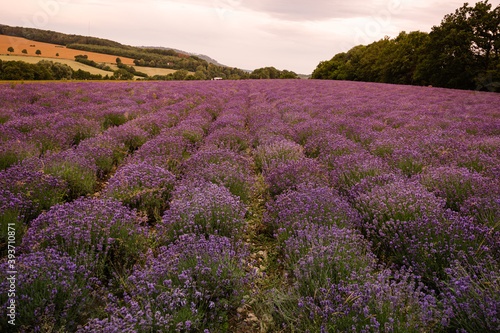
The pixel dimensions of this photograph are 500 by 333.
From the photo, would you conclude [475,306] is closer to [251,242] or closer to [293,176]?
[251,242]

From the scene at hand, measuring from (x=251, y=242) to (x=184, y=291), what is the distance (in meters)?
1.49

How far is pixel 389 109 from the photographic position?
9.58m

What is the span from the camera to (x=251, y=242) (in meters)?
3.20

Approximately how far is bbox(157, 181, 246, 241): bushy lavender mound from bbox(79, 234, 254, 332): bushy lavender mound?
0.39 metres

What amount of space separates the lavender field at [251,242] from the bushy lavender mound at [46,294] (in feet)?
0.04

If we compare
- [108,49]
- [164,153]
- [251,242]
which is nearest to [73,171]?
[164,153]

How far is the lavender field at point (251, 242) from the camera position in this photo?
169 cm

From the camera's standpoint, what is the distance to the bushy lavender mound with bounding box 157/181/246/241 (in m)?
2.72

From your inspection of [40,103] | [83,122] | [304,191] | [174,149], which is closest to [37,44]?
[40,103]

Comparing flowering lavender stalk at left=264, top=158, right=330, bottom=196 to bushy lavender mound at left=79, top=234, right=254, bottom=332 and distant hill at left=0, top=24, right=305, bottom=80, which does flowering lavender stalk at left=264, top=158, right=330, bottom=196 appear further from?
distant hill at left=0, top=24, right=305, bottom=80

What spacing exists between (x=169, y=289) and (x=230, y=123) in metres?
5.72

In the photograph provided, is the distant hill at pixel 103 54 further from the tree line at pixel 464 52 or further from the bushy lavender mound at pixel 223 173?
the bushy lavender mound at pixel 223 173

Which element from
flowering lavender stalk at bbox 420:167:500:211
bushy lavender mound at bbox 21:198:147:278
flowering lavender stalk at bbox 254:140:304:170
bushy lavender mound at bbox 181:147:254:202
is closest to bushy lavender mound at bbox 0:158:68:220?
bushy lavender mound at bbox 21:198:147:278

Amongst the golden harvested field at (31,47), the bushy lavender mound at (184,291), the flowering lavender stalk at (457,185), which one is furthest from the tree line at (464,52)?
the golden harvested field at (31,47)
